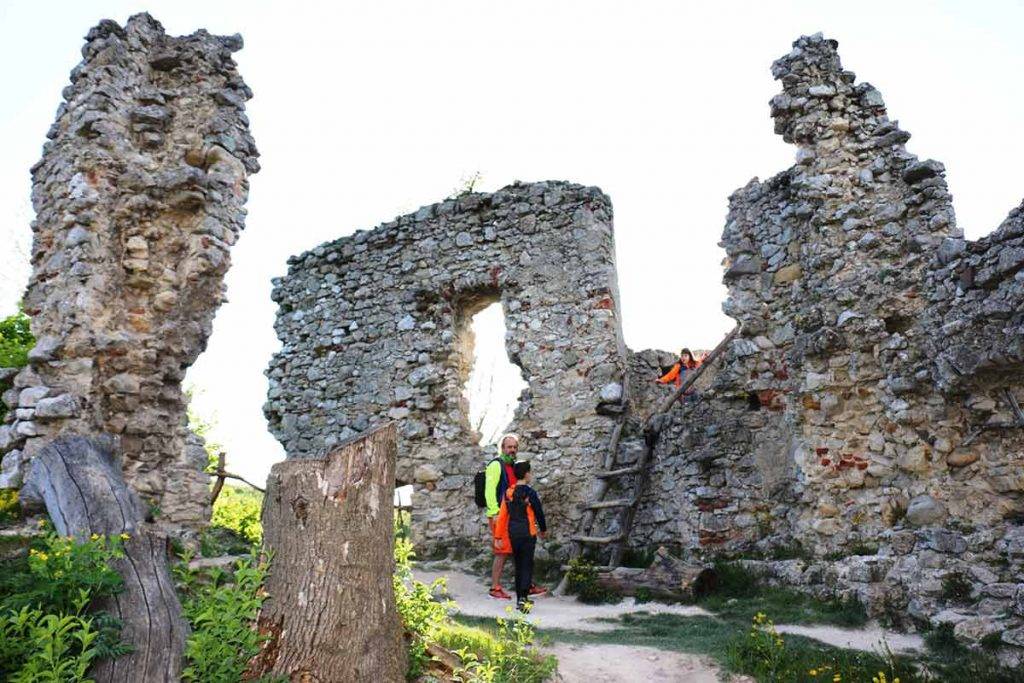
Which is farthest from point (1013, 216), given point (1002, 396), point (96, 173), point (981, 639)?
point (96, 173)

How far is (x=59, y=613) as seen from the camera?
3.17 meters

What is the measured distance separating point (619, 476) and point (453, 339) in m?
3.31

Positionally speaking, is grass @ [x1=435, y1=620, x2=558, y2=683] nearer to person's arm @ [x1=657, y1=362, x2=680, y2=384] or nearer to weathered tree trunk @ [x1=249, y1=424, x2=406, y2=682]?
weathered tree trunk @ [x1=249, y1=424, x2=406, y2=682]

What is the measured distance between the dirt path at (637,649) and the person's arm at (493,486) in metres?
1.03

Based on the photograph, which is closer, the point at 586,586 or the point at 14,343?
the point at 14,343

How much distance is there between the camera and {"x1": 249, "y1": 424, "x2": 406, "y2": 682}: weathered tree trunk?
3.51 meters

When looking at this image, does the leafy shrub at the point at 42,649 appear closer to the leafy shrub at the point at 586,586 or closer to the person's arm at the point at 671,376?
the leafy shrub at the point at 586,586

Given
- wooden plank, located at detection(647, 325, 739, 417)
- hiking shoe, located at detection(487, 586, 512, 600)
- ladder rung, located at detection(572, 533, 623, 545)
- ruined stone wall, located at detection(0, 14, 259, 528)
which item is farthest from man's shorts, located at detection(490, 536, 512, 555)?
ruined stone wall, located at detection(0, 14, 259, 528)

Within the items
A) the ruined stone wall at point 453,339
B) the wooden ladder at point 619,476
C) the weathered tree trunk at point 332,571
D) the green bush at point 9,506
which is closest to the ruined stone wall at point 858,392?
the wooden ladder at point 619,476

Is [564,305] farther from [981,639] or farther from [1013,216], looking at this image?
[981,639]

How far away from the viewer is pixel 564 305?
10.3 metres

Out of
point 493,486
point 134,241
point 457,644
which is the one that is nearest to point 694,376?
point 493,486

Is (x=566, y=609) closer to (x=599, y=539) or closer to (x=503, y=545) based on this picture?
(x=503, y=545)

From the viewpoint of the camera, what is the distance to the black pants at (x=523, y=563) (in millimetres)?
7484
